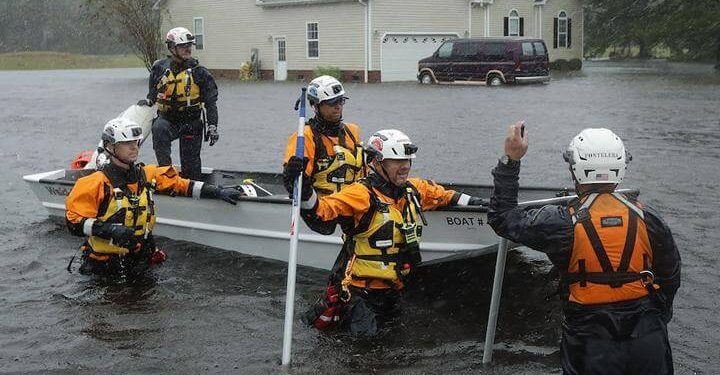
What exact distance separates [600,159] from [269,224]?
527 centimetres

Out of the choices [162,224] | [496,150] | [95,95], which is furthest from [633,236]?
[95,95]

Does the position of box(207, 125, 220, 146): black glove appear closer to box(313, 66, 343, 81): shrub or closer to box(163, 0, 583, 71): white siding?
box(163, 0, 583, 71): white siding

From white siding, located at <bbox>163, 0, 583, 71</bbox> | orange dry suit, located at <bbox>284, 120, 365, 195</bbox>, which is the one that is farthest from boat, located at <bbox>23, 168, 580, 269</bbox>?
white siding, located at <bbox>163, 0, 583, 71</bbox>

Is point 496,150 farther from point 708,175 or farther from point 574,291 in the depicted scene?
point 574,291

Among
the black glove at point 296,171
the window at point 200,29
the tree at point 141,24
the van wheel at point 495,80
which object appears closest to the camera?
the black glove at point 296,171

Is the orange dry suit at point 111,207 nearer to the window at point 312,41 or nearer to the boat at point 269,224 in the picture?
the boat at point 269,224

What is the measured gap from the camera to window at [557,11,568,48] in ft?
142

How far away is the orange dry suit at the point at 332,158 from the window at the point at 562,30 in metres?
37.8

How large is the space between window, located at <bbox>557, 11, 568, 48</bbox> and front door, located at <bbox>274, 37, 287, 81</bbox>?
46.3ft

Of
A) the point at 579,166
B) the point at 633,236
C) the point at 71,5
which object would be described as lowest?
the point at 633,236

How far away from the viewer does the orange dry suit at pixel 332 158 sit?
7.30 meters

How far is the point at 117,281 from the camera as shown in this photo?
27.6ft

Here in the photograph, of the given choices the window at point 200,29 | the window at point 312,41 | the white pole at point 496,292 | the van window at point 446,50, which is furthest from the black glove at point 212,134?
the window at point 200,29

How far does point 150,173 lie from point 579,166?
567 cm
